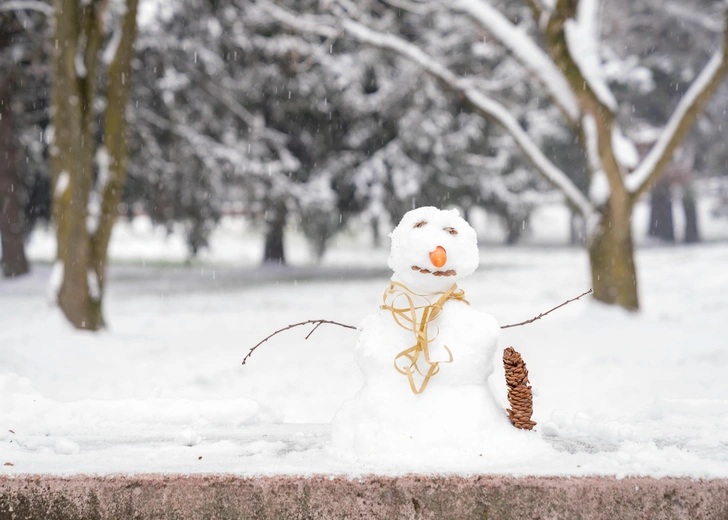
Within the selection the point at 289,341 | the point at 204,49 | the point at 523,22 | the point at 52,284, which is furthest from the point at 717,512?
the point at 523,22

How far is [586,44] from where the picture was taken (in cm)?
893

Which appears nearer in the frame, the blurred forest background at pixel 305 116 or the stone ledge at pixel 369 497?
the stone ledge at pixel 369 497

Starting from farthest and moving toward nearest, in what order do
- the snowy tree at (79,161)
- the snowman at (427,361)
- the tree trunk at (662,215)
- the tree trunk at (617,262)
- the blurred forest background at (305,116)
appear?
the tree trunk at (662,215), the tree trunk at (617,262), the blurred forest background at (305,116), the snowy tree at (79,161), the snowman at (427,361)

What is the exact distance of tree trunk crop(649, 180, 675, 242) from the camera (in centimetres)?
2824

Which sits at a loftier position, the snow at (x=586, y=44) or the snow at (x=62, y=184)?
the snow at (x=586, y=44)

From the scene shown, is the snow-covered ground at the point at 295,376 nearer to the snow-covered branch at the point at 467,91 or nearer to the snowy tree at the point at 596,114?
the snowy tree at the point at 596,114

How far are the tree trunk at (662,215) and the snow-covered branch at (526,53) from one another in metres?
20.2

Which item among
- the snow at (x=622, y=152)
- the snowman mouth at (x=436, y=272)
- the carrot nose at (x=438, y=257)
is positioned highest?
the snow at (x=622, y=152)

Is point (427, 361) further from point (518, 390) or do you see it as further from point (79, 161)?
point (79, 161)

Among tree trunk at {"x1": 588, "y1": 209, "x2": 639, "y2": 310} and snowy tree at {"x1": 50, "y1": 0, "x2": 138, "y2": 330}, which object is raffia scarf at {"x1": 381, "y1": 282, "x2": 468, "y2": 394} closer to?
snowy tree at {"x1": 50, "y1": 0, "x2": 138, "y2": 330}

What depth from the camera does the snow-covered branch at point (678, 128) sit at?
8.80m

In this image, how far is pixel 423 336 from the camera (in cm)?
277

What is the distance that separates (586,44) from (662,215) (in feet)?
75.6

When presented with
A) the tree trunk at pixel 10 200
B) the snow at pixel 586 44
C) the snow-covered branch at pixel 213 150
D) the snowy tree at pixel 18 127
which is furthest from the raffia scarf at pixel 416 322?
the tree trunk at pixel 10 200
